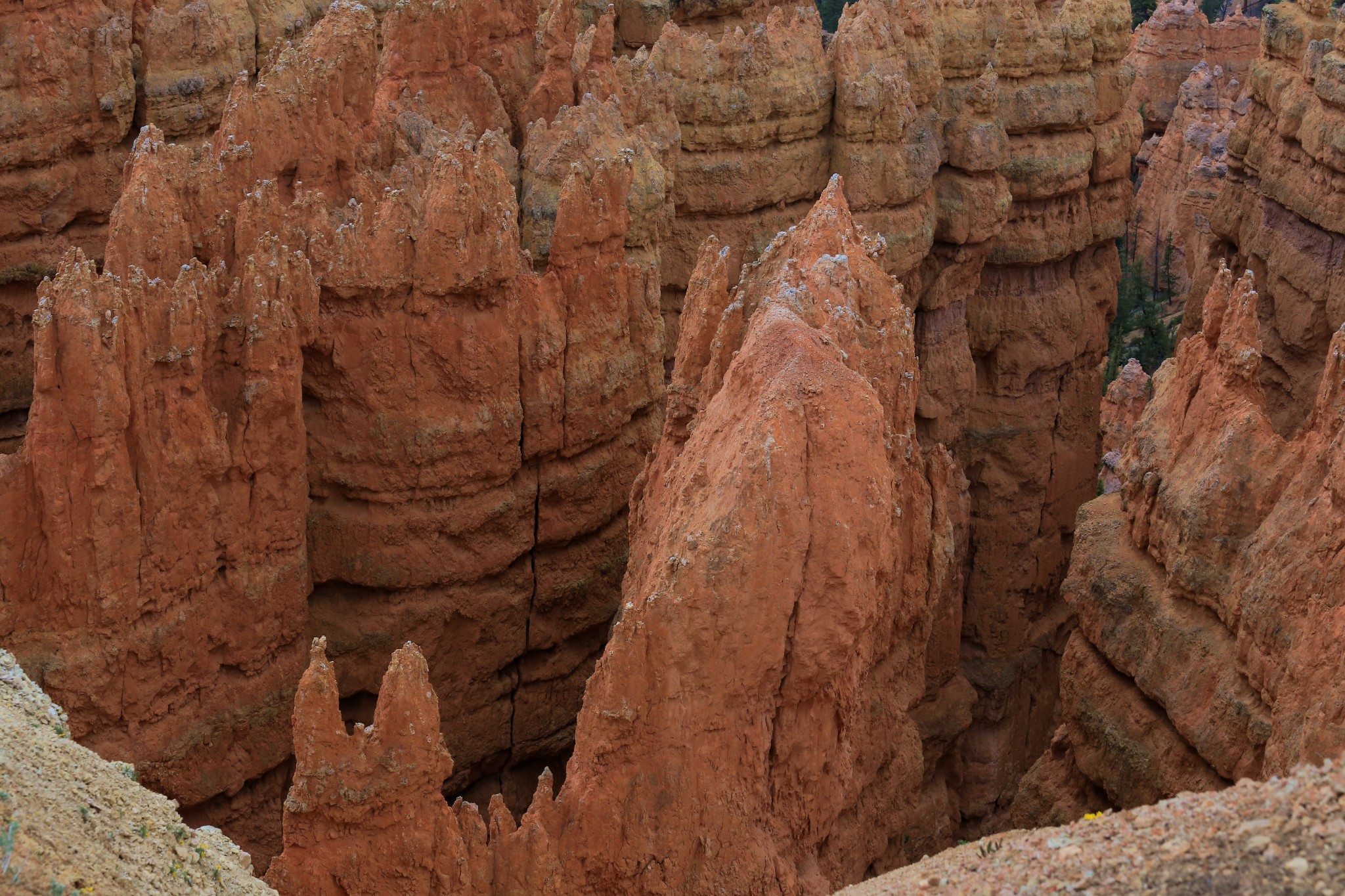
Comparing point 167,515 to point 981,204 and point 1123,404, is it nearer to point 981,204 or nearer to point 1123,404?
point 981,204

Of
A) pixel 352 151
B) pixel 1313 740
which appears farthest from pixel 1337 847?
pixel 352 151

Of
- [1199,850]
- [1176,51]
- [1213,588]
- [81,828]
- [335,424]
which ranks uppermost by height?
[1199,850]

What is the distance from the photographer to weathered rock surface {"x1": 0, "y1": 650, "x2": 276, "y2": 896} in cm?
816

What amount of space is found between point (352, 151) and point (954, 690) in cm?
935

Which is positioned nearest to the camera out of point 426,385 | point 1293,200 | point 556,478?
point 426,385

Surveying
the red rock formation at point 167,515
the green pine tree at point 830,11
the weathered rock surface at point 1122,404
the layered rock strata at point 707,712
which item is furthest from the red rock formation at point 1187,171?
the red rock formation at point 167,515

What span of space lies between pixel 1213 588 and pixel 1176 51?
3223 centimetres

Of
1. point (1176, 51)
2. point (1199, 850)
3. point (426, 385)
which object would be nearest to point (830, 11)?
point (1176, 51)

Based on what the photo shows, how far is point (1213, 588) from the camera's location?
13.3 meters

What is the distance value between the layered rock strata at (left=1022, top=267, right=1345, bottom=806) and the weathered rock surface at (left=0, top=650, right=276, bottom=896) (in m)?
6.94

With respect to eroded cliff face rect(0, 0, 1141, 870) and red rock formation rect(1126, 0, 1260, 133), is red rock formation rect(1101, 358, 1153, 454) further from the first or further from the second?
red rock formation rect(1126, 0, 1260, 133)

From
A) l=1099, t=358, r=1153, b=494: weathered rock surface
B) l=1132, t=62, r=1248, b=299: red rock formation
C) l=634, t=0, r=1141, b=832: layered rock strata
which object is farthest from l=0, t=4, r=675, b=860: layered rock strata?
l=1132, t=62, r=1248, b=299: red rock formation

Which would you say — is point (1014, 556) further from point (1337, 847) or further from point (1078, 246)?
point (1337, 847)

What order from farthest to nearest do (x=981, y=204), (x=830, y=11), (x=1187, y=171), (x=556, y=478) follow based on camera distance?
(x=830, y=11) → (x=1187, y=171) → (x=981, y=204) → (x=556, y=478)
